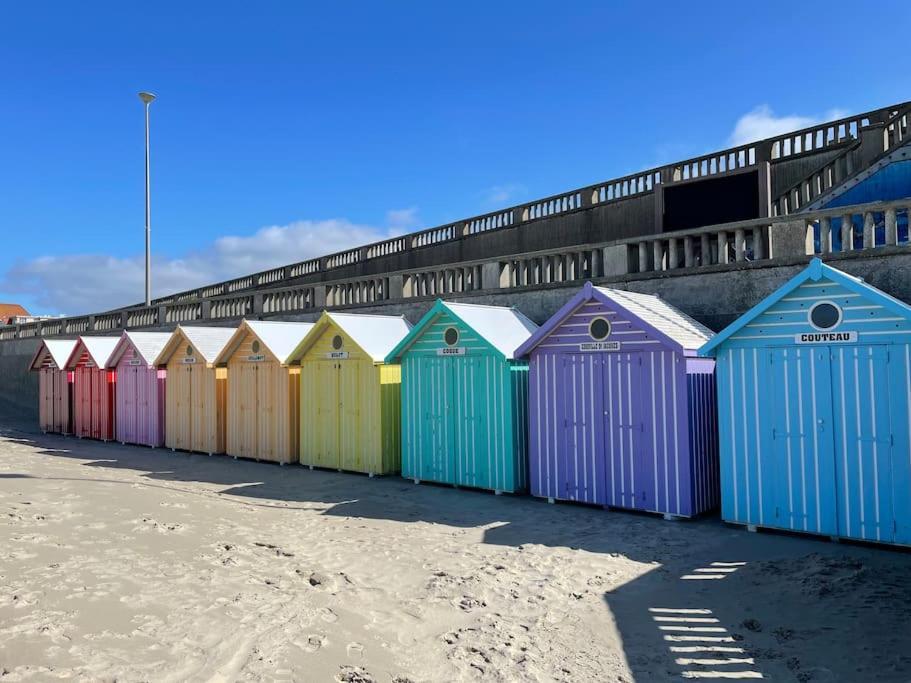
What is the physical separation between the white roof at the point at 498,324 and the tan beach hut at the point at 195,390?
6.72 m

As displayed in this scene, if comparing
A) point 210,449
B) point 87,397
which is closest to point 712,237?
point 210,449

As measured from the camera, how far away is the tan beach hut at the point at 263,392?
14.1 metres

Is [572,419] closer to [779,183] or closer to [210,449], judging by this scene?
[779,183]

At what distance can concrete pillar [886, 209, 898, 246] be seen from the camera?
8664mm

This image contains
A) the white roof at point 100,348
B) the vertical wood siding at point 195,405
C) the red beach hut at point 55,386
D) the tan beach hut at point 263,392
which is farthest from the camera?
the red beach hut at point 55,386

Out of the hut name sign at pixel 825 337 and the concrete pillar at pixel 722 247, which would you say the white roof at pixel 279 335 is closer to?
the concrete pillar at pixel 722 247

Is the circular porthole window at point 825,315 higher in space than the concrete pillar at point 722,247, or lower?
lower

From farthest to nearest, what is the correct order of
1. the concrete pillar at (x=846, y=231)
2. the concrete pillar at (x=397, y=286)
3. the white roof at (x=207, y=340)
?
the white roof at (x=207, y=340) < the concrete pillar at (x=397, y=286) < the concrete pillar at (x=846, y=231)

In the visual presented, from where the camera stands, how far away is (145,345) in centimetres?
1805

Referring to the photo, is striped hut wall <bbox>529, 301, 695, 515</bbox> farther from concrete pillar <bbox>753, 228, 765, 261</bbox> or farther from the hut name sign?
concrete pillar <bbox>753, 228, 765, 261</bbox>

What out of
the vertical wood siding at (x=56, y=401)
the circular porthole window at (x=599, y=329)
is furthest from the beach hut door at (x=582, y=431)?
the vertical wood siding at (x=56, y=401)

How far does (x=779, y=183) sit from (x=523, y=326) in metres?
6.75

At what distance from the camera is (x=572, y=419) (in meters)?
9.74

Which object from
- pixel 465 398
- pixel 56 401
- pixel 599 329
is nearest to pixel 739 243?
pixel 599 329
